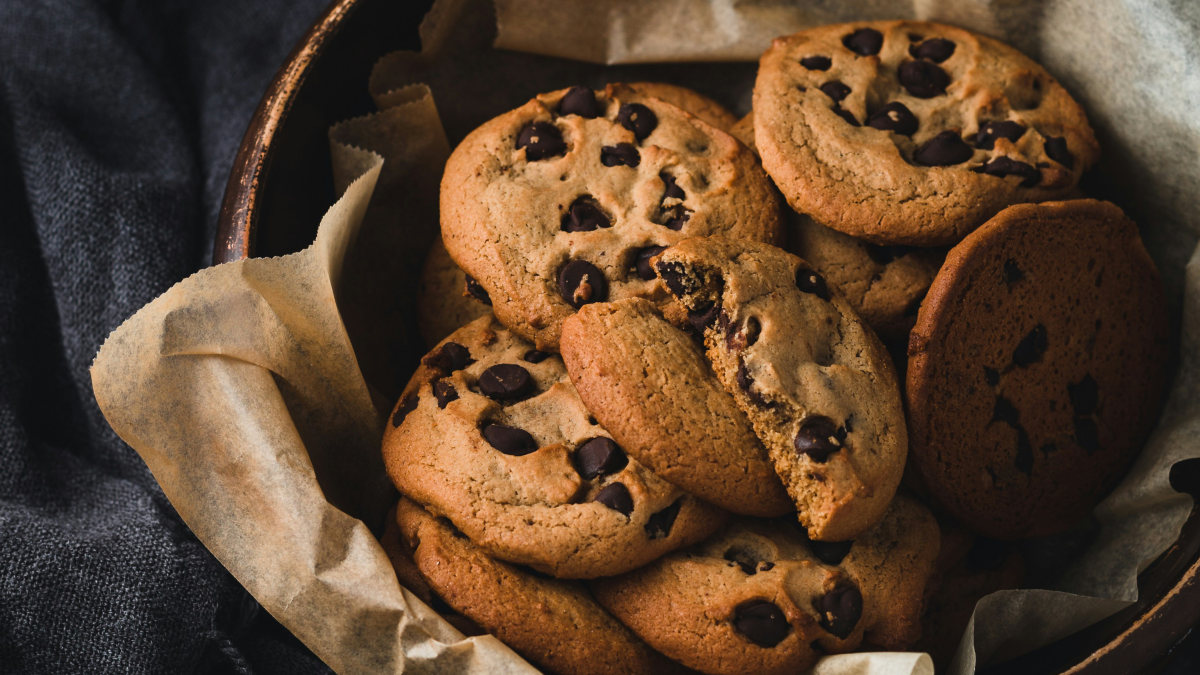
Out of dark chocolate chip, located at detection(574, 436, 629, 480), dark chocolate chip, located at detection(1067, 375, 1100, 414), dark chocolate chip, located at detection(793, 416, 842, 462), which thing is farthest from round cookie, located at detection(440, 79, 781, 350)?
dark chocolate chip, located at detection(1067, 375, 1100, 414)

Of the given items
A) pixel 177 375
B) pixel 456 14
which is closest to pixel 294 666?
pixel 177 375

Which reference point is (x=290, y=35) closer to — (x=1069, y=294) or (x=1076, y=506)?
(x=1069, y=294)

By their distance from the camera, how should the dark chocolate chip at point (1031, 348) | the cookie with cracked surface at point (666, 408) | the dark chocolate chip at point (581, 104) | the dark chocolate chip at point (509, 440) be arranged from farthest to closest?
the dark chocolate chip at point (581, 104) → the dark chocolate chip at point (1031, 348) → the dark chocolate chip at point (509, 440) → the cookie with cracked surface at point (666, 408)

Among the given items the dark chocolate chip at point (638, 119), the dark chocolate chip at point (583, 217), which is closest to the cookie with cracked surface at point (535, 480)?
the dark chocolate chip at point (583, 217)

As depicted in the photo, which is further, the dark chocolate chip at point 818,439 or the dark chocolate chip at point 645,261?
the dark chocolate chip at point 645,261

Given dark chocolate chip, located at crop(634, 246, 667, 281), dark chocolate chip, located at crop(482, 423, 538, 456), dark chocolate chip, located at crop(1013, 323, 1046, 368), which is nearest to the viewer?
dark chocolate chip, located at crop(482, 423, 538, 456)

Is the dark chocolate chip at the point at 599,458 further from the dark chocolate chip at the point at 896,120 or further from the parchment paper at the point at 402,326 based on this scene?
the dark chocolate chip at the point at 896,120

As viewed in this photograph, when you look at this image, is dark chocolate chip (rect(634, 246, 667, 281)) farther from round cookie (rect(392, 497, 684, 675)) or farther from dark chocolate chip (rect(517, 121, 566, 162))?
round cookie (rect(392, 497, 684, 675))
